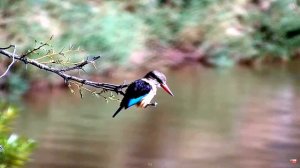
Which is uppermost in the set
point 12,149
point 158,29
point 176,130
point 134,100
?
point 158,29

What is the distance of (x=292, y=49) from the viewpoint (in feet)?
56.0

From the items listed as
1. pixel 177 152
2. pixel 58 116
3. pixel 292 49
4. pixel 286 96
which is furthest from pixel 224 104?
Answer: pixel 292 49

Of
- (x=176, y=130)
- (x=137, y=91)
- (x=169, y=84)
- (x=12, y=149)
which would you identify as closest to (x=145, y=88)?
(x=137, y=91)

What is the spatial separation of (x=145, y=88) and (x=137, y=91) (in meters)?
0.03

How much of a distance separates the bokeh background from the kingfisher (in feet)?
3.78

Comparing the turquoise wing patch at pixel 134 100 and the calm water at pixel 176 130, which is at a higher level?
the calm water at pixel 176 130

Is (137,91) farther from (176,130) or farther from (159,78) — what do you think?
(176,130)

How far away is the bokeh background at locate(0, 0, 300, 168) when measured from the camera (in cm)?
761

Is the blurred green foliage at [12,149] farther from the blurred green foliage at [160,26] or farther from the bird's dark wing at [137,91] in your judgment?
the blurred green foliage at [160,26]

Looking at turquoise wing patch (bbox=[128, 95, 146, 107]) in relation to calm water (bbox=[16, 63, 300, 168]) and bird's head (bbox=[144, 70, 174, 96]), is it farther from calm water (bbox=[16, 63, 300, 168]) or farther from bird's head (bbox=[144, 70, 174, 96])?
calm water (bbox=[16, 63, 300, 168])

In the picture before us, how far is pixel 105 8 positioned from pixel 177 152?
17.2 ft

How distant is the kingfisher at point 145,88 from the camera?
247 cm

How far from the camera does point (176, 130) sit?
8.90 metres

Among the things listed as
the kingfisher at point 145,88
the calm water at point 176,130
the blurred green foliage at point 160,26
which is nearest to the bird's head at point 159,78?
the kingfisher at point 145,88
